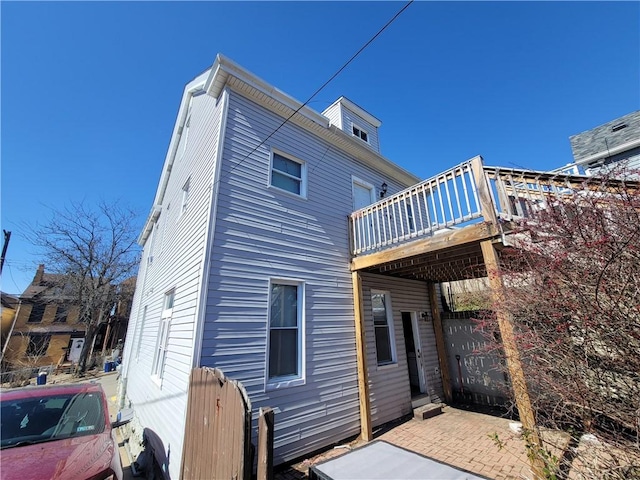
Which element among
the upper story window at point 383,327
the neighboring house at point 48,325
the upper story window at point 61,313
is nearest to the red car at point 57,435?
the upper story window at point 383,327

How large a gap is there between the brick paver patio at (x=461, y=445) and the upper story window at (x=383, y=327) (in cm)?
149

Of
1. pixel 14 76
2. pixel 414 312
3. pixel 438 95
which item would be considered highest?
pixel 438 95

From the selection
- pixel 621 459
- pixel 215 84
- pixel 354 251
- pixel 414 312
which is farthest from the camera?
pixel 414 312

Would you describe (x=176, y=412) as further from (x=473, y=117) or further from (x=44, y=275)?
(x=44, y=275)

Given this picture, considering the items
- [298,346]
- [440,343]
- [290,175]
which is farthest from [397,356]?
[290,175]

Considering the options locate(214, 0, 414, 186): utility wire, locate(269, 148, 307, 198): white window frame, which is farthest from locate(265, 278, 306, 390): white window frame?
locate(214, 0, 414, 186): utility wire

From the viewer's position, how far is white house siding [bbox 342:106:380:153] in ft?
31.2

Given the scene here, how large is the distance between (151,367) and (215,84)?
7.28 meters

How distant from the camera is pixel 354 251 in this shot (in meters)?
6.57

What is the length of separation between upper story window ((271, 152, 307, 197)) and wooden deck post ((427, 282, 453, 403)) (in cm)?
555

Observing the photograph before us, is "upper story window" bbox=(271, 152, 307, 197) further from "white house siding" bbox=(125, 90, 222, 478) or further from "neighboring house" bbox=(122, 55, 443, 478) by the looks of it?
"white house siding" bbox=(125, 90, 222, 478)

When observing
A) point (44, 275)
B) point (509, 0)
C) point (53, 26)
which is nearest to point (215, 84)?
point (53, 26)

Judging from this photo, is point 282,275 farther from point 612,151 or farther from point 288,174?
point 612,151

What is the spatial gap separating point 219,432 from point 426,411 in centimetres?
546
